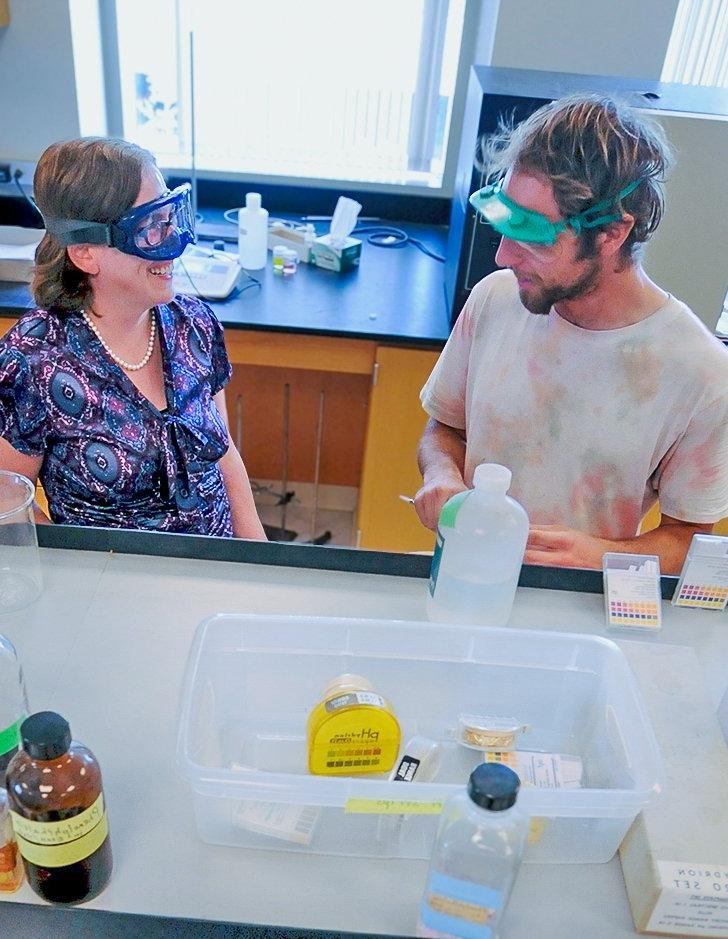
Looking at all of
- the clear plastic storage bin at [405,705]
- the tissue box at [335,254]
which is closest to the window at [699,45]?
the tissue box at [335,254]

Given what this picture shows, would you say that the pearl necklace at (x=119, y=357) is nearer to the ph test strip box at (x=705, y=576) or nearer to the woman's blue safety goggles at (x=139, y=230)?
the woman's blue safety goggles at (x=139, y=230)

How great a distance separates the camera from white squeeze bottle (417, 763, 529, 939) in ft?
2.37

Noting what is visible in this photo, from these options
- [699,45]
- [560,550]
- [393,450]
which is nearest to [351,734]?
[560,550]

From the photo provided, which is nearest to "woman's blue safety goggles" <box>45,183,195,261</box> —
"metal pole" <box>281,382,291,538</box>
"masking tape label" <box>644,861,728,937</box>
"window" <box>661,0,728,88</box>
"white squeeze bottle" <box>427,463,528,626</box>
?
"white squeeze bottle" <box>427,463,528,626</box>

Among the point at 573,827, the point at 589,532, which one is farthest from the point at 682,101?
the point at 573,827

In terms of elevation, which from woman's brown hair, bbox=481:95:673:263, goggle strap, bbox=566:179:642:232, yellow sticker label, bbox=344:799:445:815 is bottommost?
yellow sticker label, bbox=344:799:445:815

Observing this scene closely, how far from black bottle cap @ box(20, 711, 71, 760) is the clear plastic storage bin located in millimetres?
176

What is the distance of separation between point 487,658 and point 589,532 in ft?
1.73

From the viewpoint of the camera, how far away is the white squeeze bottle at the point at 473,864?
0.72 m

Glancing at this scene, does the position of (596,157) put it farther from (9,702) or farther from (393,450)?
(393,450)

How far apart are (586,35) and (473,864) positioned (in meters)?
2.35

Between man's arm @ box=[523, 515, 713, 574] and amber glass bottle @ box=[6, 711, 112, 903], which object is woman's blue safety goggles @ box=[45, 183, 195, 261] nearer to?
man's arm @ box=[523, 515, 713, 574]

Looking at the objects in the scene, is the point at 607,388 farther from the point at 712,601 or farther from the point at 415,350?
the point at 415,350

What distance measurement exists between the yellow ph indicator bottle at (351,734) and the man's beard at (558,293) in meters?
0.78
